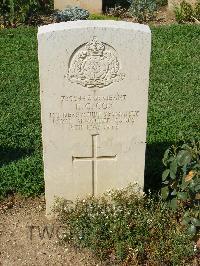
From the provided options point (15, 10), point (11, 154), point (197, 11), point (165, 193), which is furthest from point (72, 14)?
point (165, 193)

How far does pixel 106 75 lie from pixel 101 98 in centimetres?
22

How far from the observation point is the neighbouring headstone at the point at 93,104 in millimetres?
4457

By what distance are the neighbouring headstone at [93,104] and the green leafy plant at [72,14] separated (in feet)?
20.1

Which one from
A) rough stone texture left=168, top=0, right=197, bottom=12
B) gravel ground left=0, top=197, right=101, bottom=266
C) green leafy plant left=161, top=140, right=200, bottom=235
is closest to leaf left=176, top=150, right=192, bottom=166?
green leafy plant left=161, top=140, right=200, bottom=235

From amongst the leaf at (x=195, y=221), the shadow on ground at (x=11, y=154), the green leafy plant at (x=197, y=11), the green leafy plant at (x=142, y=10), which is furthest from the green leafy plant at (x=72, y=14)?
the leaf at (x=195, y=221)

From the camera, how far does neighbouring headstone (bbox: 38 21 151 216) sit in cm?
446

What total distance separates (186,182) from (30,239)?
151cm

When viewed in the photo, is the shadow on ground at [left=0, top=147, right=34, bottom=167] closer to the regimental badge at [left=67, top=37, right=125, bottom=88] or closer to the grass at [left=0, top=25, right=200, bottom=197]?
the grass at [left=0, top=25, right=200, bottom=197]

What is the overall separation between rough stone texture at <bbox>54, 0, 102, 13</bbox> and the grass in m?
1.74

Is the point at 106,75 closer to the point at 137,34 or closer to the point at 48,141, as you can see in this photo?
the point at 137,34

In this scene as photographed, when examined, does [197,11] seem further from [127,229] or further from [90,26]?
[127,229]

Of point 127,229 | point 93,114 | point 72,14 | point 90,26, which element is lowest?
point 127,229

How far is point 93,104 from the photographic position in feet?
15.5

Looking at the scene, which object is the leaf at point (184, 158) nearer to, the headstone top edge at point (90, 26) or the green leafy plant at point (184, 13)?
the headstone top edge at point (90, 26)
